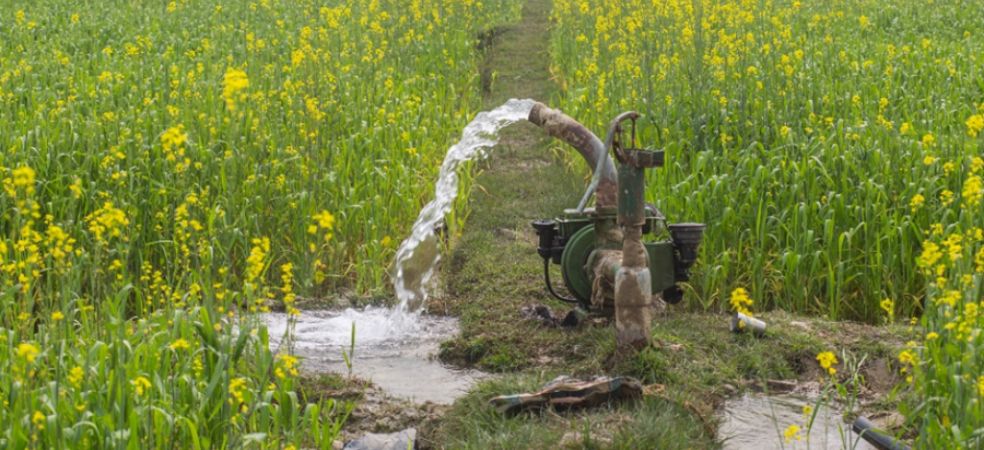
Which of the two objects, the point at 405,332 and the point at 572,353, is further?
the point at 405,332

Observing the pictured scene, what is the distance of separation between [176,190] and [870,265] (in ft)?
12.1

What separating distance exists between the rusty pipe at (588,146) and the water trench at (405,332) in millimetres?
431

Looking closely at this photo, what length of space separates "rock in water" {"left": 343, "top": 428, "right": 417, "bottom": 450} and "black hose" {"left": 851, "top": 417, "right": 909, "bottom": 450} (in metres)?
1.59

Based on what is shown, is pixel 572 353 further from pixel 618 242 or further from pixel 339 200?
pixel 339 200

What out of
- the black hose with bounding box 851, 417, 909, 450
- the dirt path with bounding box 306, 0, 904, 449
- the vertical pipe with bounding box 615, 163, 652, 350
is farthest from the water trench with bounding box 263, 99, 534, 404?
the black hose with bounding box 851, 417, 909, 450

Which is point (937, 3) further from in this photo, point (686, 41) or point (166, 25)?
point (166, 25)

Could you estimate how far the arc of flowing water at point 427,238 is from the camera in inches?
257

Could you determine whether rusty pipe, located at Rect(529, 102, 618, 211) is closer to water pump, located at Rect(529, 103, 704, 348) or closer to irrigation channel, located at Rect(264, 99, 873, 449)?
water pump, located at Rect(529, 103, 704, 348)

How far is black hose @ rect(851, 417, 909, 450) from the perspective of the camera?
3.96 m

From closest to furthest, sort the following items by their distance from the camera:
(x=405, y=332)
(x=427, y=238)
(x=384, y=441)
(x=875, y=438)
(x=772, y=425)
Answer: (x=875, y=438) < (x=384, y=441) < (x=772, y=425) < (x=405, y=332) < (x=427, y=238)

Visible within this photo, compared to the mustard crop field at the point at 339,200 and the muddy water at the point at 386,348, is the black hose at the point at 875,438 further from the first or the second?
the muddy water at the point at 386,348

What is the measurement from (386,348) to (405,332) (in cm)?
28

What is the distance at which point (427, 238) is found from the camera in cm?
702

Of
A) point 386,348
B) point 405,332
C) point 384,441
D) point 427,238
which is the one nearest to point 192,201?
point 384,441
